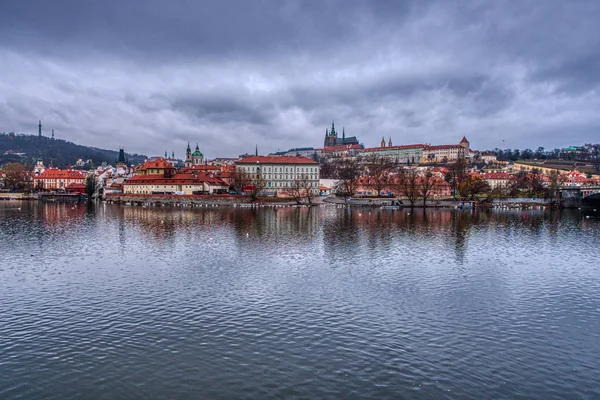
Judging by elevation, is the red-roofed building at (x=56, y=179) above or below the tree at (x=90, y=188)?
above

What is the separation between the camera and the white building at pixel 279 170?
104 metres

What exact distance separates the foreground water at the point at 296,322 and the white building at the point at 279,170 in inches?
2883

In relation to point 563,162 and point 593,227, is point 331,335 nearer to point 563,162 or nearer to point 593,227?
point 593,227

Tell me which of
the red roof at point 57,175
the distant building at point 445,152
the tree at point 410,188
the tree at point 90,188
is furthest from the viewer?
the distant building at point 445,152

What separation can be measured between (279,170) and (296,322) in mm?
90055

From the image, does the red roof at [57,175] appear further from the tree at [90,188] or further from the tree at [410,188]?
the tree at [410,188]

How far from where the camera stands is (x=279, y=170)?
105 m

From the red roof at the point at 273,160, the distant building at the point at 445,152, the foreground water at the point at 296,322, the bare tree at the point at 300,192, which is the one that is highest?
the distant building at the point at 445,152

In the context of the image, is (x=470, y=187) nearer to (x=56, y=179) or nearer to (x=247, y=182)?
(x=247, y=182)

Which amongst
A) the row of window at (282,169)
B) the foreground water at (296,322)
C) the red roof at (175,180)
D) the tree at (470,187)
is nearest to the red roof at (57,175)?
the red roof at (175,180)

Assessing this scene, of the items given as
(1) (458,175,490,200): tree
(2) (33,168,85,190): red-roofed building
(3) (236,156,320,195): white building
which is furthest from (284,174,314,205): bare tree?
(2) (33,168,85,190): red-roofed building

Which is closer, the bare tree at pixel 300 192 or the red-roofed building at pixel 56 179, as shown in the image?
the bare tree at pixel 300 192

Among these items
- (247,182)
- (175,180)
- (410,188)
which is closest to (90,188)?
(175,180)

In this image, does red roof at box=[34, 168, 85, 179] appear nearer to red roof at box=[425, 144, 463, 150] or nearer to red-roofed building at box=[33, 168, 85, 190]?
red-roofed building at box=[33, 168, 85, 190]
